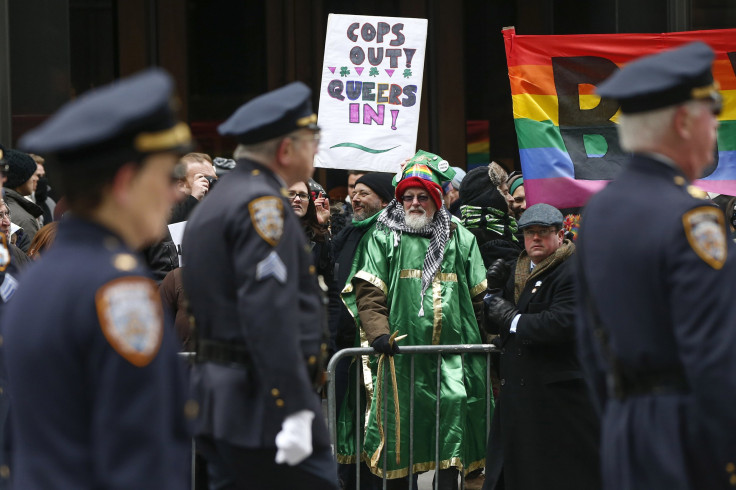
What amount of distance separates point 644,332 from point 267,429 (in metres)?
1.38

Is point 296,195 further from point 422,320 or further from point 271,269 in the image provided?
point 271,269

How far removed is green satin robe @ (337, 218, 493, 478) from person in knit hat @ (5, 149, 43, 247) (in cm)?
236

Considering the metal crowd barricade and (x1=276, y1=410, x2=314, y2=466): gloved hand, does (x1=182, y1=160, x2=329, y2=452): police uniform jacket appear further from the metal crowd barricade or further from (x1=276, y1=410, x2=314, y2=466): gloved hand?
the metal crowd barricade

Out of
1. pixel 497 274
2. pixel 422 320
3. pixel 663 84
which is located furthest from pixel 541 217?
pixel 663 84

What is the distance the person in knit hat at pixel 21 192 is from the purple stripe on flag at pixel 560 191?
3246 mm

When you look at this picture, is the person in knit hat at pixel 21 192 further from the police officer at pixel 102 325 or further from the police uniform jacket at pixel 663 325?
the police officer at pixel 102 325

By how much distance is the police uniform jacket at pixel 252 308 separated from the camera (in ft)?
12.7

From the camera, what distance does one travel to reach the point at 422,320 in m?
7.06

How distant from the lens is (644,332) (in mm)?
3236

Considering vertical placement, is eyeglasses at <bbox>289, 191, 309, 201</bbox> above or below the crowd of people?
above

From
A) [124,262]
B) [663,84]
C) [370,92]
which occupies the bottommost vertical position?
[124,262]

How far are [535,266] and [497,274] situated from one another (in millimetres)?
229

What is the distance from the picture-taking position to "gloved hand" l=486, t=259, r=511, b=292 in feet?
21.7

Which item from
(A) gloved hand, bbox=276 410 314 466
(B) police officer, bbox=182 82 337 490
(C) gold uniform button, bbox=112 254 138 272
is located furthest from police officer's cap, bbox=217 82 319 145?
(C) gold uniform button, bbox=112 254 138 272
